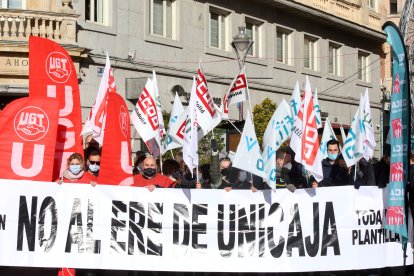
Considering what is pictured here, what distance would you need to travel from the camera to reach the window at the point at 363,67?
121ft

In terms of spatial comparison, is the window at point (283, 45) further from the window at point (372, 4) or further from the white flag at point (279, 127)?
the white flag at point (279, 127)

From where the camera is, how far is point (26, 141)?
11.2 metres

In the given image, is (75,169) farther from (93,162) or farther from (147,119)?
(147,119)

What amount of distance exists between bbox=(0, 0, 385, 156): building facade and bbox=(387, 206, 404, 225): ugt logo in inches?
415

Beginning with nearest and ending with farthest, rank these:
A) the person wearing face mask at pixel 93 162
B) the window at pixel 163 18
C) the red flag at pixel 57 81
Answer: the person wearing face mask at pixel 93 162 → the red flag at pixel 57 81 → the window at pixel 163 18

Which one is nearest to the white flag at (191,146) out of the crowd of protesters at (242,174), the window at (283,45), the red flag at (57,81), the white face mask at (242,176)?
the crowd of protesters at (242,174)

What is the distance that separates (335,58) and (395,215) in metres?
23.8

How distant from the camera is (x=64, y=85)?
13070 millimetres

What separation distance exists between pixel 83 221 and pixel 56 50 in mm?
3064

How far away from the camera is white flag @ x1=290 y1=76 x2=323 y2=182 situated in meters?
11.8

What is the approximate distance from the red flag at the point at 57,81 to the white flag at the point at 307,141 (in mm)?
2912

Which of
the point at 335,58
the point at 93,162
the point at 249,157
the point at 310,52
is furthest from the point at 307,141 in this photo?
the point at 335,58

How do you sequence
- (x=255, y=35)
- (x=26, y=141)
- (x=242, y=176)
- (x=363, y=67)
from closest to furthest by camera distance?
(x=26, y=141) < (x=242, y=176) < (x=255, y=35) < (x=363, y=67)

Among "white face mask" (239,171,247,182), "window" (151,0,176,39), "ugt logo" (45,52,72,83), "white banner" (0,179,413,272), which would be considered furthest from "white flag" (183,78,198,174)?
"window" (151,0,176,39)
